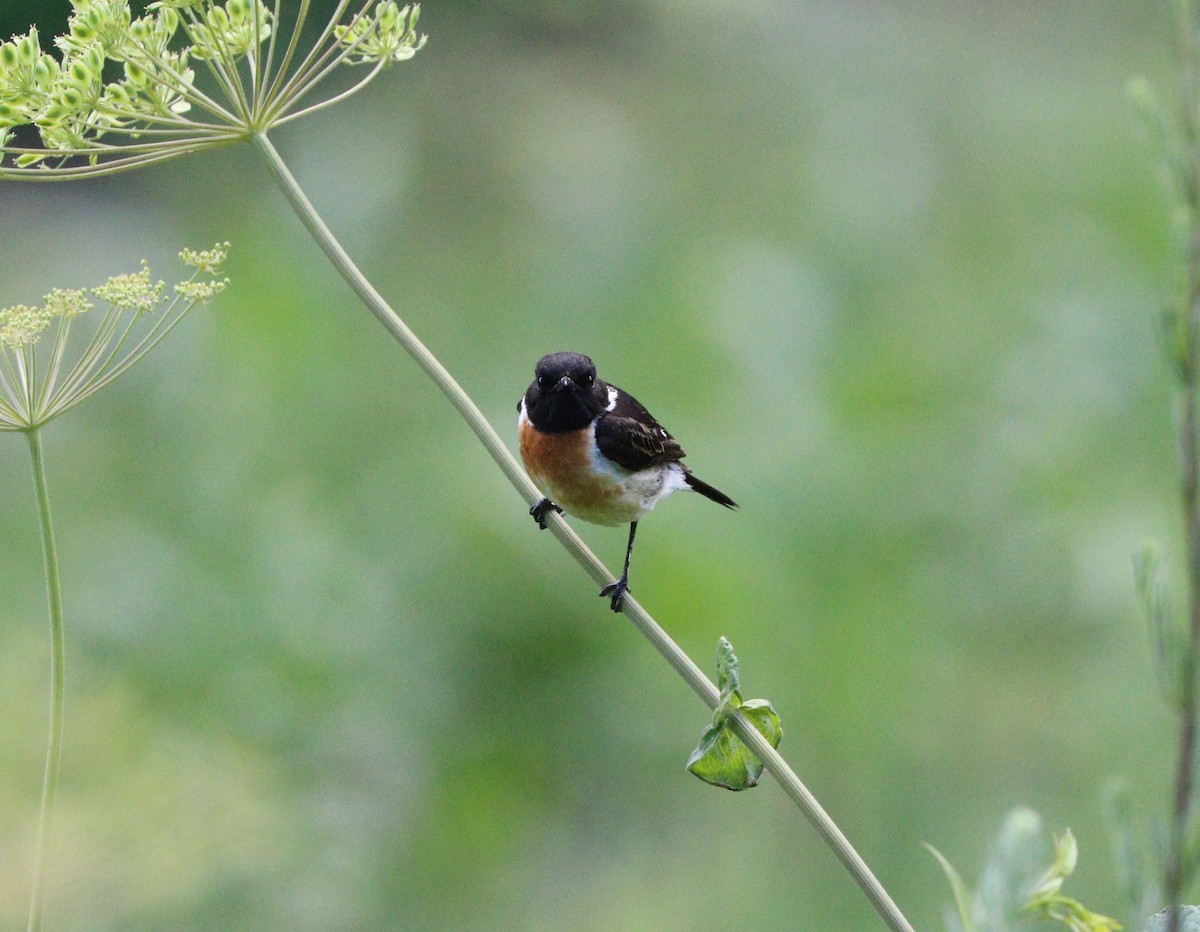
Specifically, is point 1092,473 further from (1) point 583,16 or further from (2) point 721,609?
(1) point 583,16

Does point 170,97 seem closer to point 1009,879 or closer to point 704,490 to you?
point 1009,879

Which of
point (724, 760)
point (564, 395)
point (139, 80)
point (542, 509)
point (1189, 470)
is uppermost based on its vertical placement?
point (1189, 470)

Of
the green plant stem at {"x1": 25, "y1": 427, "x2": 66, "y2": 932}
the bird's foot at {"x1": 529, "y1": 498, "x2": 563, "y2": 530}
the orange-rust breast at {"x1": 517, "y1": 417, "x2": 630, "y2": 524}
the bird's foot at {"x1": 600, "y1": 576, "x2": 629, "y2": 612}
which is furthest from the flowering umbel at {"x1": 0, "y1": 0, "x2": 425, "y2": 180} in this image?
the orange-rust breast at {"x1": 517, "y1": 417, "x2": 630, "y2": 524}

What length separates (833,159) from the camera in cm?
613

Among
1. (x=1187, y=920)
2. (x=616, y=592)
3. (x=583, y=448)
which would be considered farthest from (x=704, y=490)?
(x=1187, y=920)

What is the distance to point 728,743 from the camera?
166cm

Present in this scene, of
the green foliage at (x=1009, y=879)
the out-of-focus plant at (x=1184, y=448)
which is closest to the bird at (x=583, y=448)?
Result: the green foliage at (x=1009, y=879)

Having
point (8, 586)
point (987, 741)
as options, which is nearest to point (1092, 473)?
point (987, 741)

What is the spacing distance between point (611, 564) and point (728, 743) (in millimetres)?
2663

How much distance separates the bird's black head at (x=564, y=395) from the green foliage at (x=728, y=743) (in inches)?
53.4

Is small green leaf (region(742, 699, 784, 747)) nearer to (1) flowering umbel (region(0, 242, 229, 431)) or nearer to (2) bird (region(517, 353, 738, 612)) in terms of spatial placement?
(1) flowering umbel (region(0, 242, 229, 431))

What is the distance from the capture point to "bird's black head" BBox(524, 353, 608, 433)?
9.58ft

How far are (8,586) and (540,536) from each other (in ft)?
6.18

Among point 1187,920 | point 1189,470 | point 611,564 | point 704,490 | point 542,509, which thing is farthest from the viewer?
point 611,564
